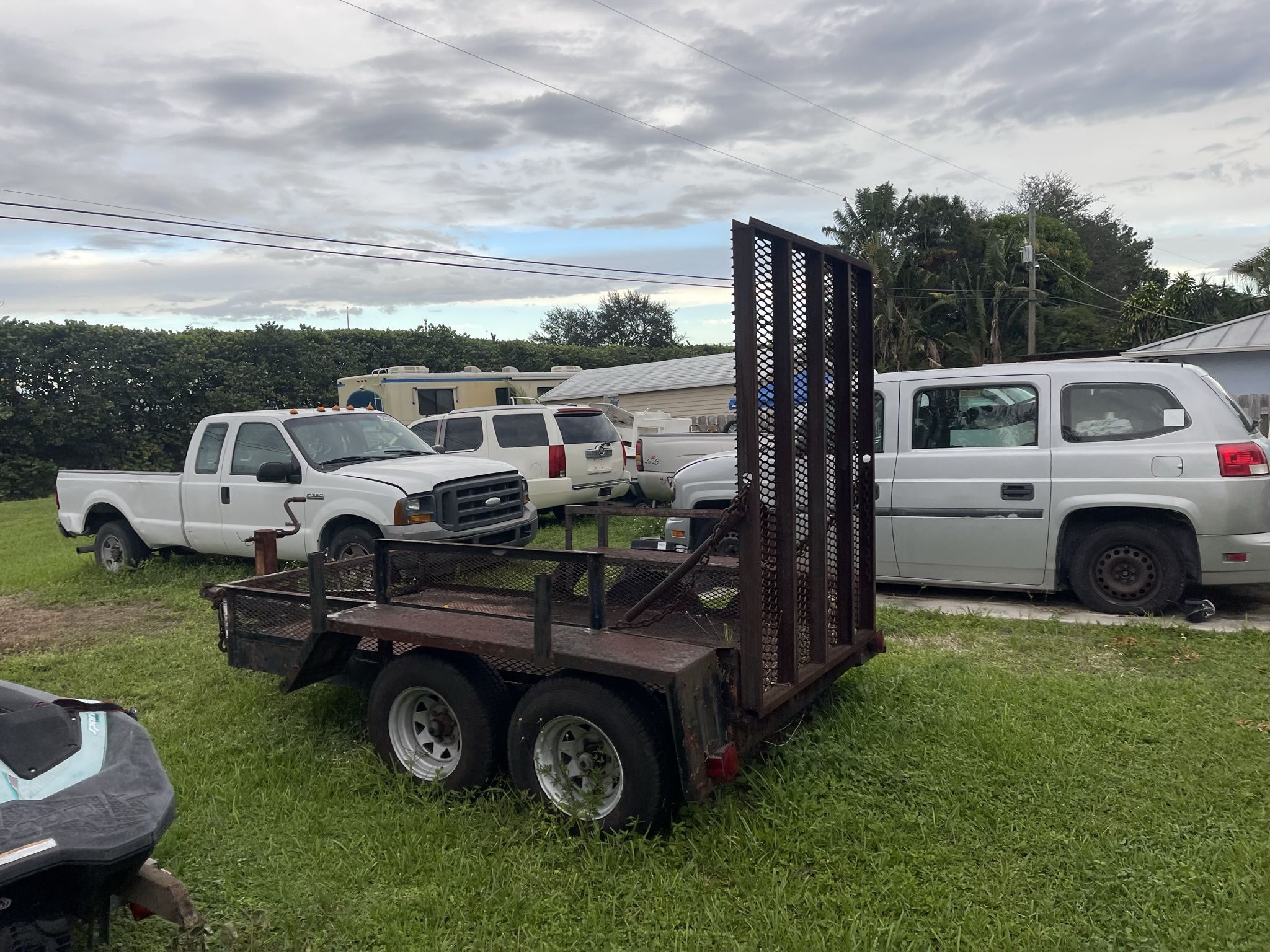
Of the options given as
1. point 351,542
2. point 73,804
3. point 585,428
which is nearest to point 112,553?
point 351,542

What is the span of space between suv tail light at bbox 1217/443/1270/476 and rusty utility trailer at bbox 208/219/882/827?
129 inches

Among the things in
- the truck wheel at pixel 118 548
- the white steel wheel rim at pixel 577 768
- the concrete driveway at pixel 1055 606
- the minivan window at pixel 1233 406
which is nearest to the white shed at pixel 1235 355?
the concrete driveway at pixel 1055 606

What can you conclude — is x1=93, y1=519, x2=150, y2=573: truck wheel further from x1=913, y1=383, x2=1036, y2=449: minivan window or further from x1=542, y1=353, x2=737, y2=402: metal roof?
x1=542, y1=353, x2=737, y2=402: metal roof

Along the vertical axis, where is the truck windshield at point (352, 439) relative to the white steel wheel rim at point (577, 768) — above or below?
above

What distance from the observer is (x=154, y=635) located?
300 inches

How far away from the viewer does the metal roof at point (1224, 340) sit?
15.4 metres

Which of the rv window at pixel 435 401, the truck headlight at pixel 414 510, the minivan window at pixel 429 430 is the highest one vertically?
the rv window at pixel 435 401

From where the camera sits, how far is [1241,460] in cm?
643

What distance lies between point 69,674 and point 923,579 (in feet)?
21.2

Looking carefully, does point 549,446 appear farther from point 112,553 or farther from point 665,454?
point 112,553

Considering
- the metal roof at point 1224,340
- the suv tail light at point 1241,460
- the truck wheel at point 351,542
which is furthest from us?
the metal roof at point 1224,340

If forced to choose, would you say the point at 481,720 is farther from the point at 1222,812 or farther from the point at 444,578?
the point at 1222,812

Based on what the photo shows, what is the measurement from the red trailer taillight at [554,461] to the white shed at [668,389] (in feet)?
42.0

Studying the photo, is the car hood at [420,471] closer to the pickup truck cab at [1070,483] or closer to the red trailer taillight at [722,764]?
the pickup truck cab at [1070,483]
